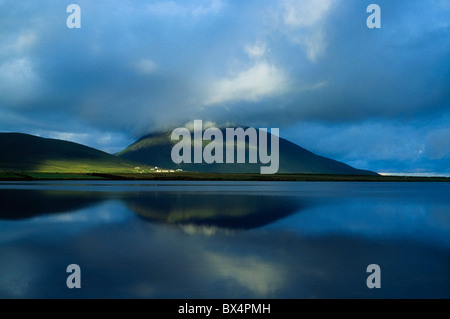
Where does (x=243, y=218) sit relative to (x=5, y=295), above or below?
above

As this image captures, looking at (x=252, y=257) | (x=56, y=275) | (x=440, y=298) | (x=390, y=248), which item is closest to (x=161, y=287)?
(x=56, y=275)

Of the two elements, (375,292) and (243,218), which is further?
(243,218)

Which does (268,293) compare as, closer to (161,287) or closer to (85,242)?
(161,287)

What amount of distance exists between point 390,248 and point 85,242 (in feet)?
56.7

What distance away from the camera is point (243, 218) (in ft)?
102

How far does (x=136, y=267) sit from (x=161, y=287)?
3.04 meters

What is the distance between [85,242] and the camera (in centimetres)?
2039

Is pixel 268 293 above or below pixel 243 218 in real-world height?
below

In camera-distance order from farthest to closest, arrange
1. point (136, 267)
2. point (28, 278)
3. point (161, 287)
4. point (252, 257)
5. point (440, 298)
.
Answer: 1. point (252, 257)
2. point (136, 267)
3. point (28, 278)
4. point (161, 287)
5. point (440, 298)

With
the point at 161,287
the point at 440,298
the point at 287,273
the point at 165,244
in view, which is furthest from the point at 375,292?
Answer: the point at 165,244
